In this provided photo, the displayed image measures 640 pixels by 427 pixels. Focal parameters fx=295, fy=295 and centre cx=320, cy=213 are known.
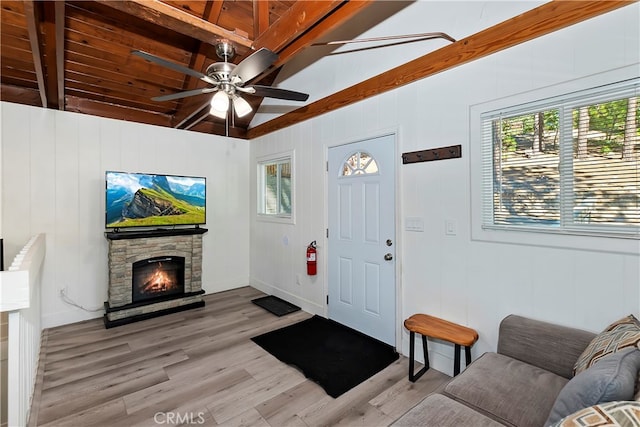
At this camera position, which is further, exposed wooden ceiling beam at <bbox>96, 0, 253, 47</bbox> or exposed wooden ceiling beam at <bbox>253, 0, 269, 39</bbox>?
exposed wooden ceiling beam at <bbox>253, 0, 269, 39</bbox>

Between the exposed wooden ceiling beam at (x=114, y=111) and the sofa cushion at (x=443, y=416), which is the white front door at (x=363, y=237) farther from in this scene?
the exposed wooden ceiling beam at (x=114, y=111)

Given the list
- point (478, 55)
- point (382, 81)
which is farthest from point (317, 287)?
point (478, 55)

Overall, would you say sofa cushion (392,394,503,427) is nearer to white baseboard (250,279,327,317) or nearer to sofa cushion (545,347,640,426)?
sofa cushion (545,347,640,426)

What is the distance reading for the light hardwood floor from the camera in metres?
2.13

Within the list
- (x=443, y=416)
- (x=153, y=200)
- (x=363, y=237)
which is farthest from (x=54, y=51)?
(x=443, y=416)

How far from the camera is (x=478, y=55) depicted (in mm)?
2404

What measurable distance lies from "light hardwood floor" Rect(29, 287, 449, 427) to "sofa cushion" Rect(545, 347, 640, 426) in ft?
4.04

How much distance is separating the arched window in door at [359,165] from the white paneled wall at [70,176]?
2.61m

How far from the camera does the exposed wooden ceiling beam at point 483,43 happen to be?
1.94m

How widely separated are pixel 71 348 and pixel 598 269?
4.72 metres

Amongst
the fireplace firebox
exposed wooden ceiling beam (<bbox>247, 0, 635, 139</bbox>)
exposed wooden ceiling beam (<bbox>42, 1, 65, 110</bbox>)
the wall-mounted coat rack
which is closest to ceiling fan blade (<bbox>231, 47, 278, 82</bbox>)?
exposed wooden ceiling beam (<bbox>42, 1, 65, 110</bbox>)

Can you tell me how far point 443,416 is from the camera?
1.46 meters

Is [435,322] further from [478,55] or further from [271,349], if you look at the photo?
[478,55]

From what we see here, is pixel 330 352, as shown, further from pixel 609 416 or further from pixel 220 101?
pixel 220 101
